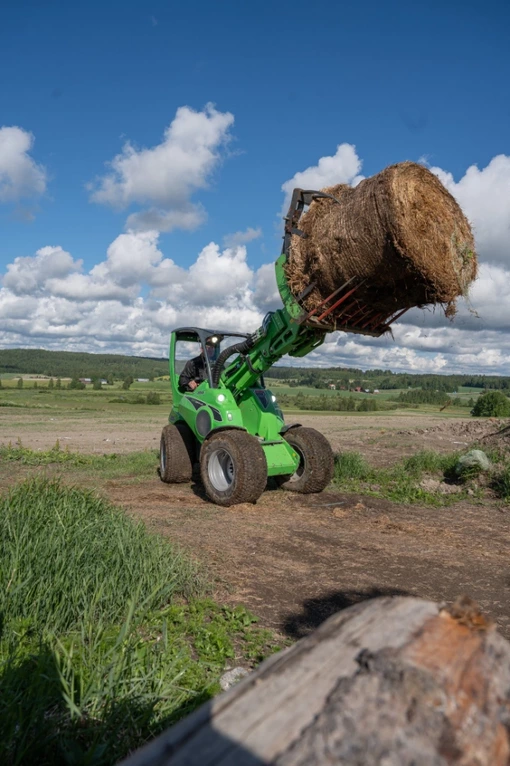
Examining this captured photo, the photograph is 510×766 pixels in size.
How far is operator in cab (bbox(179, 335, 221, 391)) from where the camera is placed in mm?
10031

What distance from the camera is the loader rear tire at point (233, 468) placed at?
831 centimetres

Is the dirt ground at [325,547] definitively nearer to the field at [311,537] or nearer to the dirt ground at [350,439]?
the field at [311,537]

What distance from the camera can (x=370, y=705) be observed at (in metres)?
1.39

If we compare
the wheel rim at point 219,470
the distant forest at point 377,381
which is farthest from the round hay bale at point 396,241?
the distant forest at point 377,381

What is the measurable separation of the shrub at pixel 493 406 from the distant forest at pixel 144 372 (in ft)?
53.6

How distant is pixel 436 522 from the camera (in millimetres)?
8117

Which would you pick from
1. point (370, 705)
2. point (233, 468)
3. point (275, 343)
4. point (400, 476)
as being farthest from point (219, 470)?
point (370, 705)

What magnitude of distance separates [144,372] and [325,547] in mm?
112787

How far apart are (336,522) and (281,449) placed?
6.00ft

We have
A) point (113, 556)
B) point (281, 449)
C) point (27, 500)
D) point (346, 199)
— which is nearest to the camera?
point (113, 556)

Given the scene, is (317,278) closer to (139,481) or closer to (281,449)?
(281,449)

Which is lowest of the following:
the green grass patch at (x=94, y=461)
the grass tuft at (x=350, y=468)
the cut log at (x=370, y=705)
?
the green grass patch at (x=94, y=461)

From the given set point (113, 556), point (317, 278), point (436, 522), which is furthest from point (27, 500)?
point (436, 522)

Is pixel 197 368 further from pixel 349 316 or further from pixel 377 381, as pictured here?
pixel 377 381
